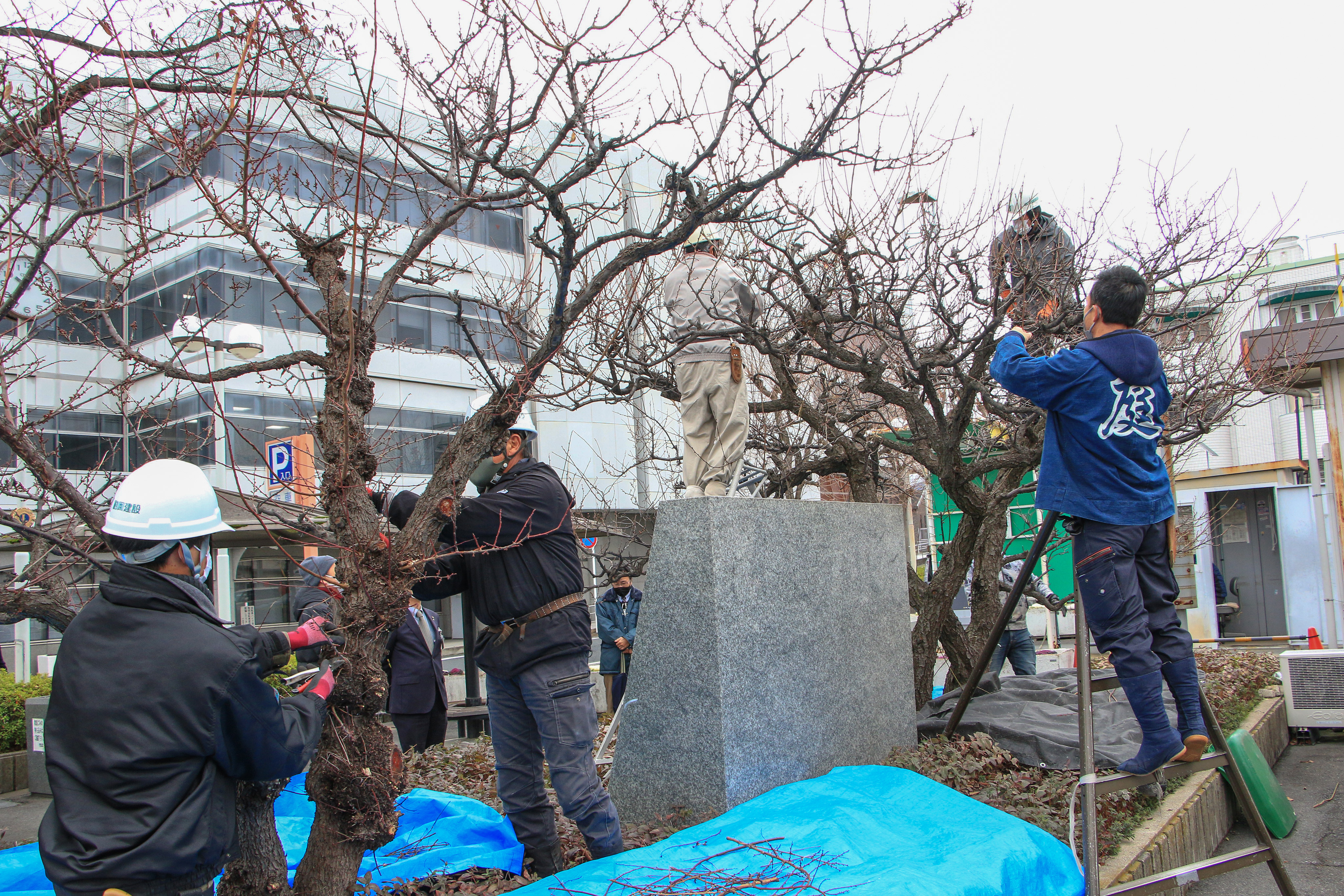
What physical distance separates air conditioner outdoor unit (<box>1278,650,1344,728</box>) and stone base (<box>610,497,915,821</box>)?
485 centimetres

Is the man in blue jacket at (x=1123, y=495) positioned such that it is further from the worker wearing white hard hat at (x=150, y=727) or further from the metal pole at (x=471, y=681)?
the metal pole at (x=471, y=681)

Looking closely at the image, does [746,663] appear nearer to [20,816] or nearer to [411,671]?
[411,671]

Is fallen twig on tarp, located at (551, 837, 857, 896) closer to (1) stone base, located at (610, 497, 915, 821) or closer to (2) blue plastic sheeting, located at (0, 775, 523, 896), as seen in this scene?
(2) blue plastic sheeting, located at (0, 775, 523, 896)

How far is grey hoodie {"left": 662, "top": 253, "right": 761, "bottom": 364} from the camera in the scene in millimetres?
5406

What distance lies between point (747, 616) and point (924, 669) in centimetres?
301

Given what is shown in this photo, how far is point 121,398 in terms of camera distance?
4695mm

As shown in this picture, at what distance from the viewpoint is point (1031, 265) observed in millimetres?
5656

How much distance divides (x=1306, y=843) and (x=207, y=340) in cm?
635

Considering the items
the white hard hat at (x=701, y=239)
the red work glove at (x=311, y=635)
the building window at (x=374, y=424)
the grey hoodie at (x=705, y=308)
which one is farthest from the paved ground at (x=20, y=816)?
the building window at (x=374, y=424)

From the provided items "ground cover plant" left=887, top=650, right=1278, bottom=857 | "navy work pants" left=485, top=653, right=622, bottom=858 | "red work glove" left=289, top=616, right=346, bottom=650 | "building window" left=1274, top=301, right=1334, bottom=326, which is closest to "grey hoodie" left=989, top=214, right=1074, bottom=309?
"ground cover plant" left=887, top=650, right=1278, bottom=857

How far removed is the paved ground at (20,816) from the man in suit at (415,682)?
221 centimetres

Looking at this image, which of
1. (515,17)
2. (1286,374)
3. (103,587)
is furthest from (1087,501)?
(1286,374)

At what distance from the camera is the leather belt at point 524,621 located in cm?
381

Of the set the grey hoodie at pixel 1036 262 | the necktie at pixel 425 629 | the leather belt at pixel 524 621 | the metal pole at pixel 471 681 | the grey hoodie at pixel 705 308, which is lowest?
the metal pole at pixel 471 681
